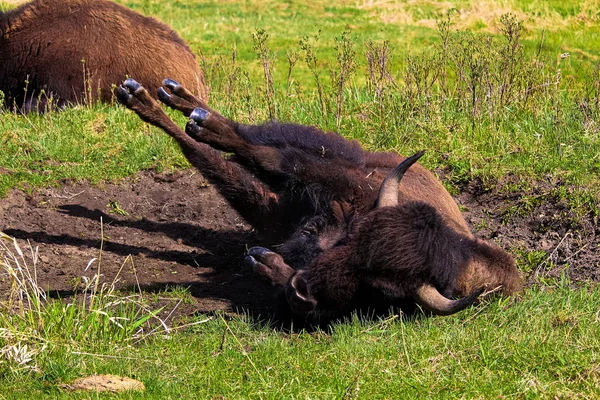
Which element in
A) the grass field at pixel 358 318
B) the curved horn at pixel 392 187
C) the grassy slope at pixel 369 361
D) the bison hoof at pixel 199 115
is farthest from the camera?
the bison hoof at pixel 199 115

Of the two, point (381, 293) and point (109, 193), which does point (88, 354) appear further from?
point (109, 193)

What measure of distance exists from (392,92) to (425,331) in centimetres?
475

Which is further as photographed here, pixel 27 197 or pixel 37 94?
pixel 37 94

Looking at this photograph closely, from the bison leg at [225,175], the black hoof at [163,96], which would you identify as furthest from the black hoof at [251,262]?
the black hoof at [163,96]

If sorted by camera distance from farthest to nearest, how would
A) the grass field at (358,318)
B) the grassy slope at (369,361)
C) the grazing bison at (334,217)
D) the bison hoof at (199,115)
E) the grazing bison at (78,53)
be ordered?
the grazing bison at (78,53)
the bison hoof at (199,115)
the grazing bison at (334,217)
the grass field at (358,318)
the grassy slope at (369,361)

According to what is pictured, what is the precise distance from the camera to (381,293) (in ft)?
18.5

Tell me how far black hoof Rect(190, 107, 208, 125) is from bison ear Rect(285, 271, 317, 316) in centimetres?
132

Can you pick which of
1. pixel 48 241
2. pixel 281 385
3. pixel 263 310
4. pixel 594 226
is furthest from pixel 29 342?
pixel 594 226

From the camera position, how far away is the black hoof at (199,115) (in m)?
6.19

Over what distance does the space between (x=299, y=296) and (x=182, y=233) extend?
2.47m

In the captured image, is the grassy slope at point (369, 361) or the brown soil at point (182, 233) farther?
the brown soil at point (182, 233)

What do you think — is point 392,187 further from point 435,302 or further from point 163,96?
point 163,96

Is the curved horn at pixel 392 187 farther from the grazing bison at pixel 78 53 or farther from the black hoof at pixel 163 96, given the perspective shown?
the grazing bison at pixel 78 53

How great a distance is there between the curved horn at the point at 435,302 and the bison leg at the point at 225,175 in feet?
5.06
